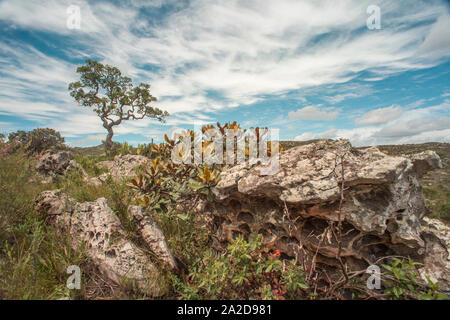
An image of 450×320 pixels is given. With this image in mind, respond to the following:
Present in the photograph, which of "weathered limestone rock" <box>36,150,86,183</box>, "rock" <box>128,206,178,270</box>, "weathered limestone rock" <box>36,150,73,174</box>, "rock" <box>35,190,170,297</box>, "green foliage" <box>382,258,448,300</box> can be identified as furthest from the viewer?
"weathered limestone rock" <box>36,150,73,174</box>

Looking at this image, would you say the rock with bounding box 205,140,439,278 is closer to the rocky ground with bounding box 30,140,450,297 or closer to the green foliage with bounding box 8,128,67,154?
the rocky ground with bounding box 30,140,450,297

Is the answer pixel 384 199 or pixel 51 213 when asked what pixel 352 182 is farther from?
pixel 51 213

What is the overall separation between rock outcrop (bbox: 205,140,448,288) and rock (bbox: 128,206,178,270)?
1155 mm

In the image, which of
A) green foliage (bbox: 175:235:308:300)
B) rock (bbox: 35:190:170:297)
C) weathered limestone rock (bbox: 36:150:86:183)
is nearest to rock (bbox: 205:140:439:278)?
green foliage (bbox: 175:235:308:300)

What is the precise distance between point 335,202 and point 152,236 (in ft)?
8.31

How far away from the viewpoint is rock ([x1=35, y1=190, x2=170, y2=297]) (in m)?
2.38

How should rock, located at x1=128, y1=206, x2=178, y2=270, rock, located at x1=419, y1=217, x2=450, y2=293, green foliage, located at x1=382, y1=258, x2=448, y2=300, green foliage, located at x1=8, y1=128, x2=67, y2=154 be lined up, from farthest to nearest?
green foliage, located at x1=8, y1=128, x2=67, y2=154, rock, located at x1=128, y1=206, x2=178, y2=270, rock, located at x1=419, y1=217, x2=450, y2=293, green foliage, located at x1=382, y1=258, x2=448, y2=300

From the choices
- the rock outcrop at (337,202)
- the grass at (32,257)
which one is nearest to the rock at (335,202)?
the rock outcrop at (337,202)

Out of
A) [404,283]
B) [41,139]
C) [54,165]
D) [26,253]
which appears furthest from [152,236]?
[41,139]

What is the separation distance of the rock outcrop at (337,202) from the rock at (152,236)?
1.15 m

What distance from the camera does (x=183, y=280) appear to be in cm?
260

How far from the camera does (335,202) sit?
7.75ft

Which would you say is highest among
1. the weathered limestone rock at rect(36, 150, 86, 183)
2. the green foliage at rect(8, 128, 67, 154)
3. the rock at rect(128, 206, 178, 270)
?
the green foliage at rect(8, 128, 67, 154)

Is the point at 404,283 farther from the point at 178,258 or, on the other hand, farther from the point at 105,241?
the point at 105,241
